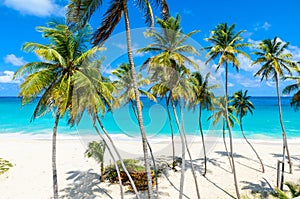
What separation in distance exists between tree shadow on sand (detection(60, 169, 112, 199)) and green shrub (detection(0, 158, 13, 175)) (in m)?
5.81

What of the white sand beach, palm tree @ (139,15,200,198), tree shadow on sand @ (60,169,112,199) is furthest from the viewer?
the white sand beach

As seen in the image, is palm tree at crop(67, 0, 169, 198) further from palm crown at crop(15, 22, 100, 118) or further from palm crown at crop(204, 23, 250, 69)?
palm crown at crop(204, 23, 250, 69)

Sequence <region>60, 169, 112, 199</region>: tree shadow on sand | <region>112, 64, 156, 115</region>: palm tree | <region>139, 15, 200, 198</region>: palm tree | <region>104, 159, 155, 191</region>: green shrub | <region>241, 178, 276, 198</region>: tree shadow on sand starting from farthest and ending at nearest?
<region>104, 159, 155, 191</region>: green shrub → <region>112, 64, 156, 115</region>: palm tree → <region>241, 178, 276, 198</region>: tree shadow on sand → <region>60, 169, 112, 199</region>: tree shadow on sand → <region>139, 15, 200, 198</region>: palm tree

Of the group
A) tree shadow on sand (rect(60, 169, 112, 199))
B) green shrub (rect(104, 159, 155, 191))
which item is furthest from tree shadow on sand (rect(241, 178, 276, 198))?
tree shadow on sand (rect(60, 169, 112, 199))

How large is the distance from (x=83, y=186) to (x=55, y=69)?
1038cm

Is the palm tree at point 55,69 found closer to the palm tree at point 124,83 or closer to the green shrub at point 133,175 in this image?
the palm tree at point 124,83

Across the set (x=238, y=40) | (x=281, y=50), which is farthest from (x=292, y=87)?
(x=238, y=40)

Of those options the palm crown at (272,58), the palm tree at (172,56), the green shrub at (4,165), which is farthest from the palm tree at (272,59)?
the green shrub at (4,165)

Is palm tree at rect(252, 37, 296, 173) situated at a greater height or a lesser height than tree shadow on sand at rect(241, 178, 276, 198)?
greater

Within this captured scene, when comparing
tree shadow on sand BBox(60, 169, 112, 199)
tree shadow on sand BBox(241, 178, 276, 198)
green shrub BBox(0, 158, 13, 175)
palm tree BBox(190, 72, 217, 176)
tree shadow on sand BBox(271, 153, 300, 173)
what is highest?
palm tree BBox(190, 72, 217, 176)

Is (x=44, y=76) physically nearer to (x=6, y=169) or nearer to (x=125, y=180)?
(x=125, y=180)

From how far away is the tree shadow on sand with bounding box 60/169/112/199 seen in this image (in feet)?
46.6

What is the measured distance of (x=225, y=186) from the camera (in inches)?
620

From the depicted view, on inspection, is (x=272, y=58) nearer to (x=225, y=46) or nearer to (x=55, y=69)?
(x=225, y=46)
